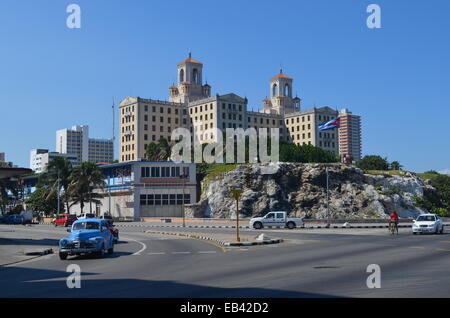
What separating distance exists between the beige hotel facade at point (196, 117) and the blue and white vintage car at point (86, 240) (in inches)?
5024

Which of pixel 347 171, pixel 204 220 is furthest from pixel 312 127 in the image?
pixel 204 220

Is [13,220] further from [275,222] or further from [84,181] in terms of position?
[275,222]

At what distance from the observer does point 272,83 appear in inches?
7362

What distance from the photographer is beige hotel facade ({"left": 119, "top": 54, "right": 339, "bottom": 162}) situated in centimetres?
15388

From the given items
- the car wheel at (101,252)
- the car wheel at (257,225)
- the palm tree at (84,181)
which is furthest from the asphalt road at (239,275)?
the palm tree at (84,181)

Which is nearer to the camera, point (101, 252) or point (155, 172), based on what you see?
point (101, 252)

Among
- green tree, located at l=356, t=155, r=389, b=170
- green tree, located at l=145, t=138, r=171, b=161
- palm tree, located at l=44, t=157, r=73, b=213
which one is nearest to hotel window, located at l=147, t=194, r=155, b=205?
palm tree, located at l=44, t=157, r=73, b=213

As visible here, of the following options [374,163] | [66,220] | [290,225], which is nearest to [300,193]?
[290,225]

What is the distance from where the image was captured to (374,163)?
13700 centimetres

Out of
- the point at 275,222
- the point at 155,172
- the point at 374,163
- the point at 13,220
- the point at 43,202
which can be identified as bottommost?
the point at 13,220

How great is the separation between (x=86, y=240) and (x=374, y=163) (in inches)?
4813

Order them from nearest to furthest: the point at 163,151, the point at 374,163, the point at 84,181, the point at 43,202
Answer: the point at 84,181
the point at 43,202
the point at 163,151
the point at 374,163
